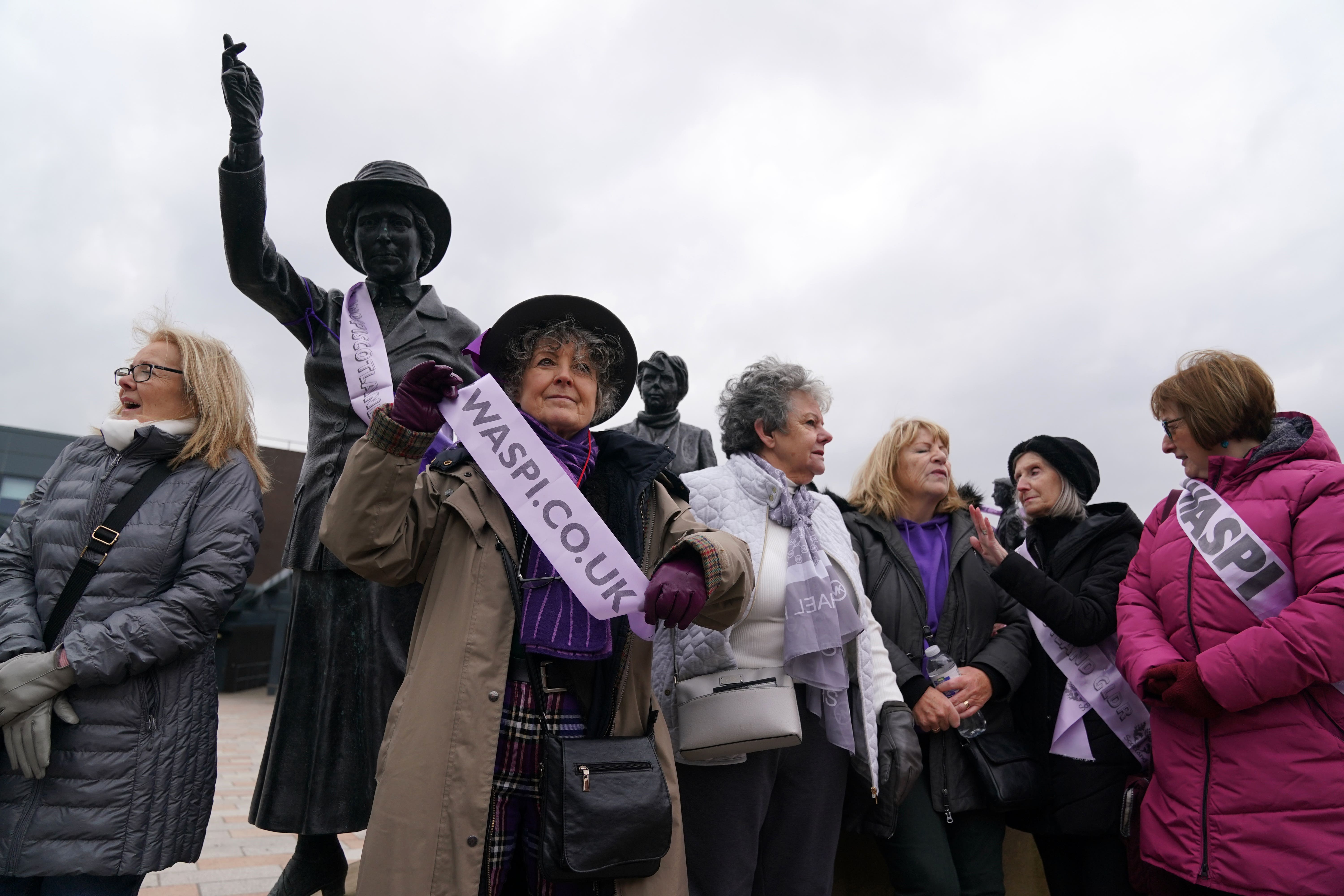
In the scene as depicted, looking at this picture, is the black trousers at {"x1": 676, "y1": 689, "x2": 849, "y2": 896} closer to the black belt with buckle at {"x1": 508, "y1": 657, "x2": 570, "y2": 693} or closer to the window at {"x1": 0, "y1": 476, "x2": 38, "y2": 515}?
the black belt with buckle at {"x1": 508, "y1": 657, "x2": 570, "y2": 693}

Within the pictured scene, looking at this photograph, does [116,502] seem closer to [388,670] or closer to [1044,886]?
[388,670]

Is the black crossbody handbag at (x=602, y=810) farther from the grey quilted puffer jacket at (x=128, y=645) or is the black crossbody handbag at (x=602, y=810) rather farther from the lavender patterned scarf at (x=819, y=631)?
the grey quilted puffer jacket at (x=128, y=645)

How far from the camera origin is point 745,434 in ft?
10.9

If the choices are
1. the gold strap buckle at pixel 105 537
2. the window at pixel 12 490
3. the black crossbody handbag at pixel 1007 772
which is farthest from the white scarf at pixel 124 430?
the window at pixel 12 490

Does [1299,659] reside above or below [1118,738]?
above

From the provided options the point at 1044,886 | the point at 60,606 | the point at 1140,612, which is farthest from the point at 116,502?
the point at 1044,886

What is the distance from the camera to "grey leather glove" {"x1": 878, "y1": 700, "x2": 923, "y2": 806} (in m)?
2.80

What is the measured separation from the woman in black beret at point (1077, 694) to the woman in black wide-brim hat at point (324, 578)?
2.36 meters

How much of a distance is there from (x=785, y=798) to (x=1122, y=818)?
3.90ft

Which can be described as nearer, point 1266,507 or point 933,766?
point 1266,507

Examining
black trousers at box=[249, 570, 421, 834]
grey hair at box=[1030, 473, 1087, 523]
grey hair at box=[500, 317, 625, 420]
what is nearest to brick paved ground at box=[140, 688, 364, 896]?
black trousers at box=[249, 570, 421, 834]

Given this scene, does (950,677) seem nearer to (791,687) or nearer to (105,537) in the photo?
(791,687)

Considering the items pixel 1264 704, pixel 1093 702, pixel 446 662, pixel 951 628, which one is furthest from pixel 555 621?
pixel 1093 702

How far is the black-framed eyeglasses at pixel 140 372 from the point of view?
2.78 meters
